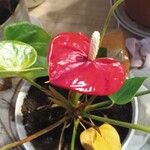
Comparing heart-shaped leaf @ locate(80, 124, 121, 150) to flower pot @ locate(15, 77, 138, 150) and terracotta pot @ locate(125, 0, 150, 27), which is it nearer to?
flower pot @ locate(15, 77, 138, 150)

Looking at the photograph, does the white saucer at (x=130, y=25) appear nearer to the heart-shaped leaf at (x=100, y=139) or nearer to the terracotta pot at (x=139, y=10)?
the terracotta pot at (x=139, y=10)

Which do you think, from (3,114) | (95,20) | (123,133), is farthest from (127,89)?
(95,20)

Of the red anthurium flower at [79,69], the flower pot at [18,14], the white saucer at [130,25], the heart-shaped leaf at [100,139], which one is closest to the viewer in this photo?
the red anthurium flower at [79,69]

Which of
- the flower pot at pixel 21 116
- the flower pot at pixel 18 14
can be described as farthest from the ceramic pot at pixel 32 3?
the flower pot at pixel 21 116

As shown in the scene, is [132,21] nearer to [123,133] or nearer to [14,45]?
[123,133]

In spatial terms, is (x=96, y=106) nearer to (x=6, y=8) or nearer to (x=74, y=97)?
(x=74, y=97)

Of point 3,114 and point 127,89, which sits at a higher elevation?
point 127,89

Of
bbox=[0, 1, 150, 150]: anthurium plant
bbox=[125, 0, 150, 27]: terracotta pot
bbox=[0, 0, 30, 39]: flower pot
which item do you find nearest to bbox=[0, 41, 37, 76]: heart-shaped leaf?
bbox=[0, 1, 150, 150]: anthurium plant
